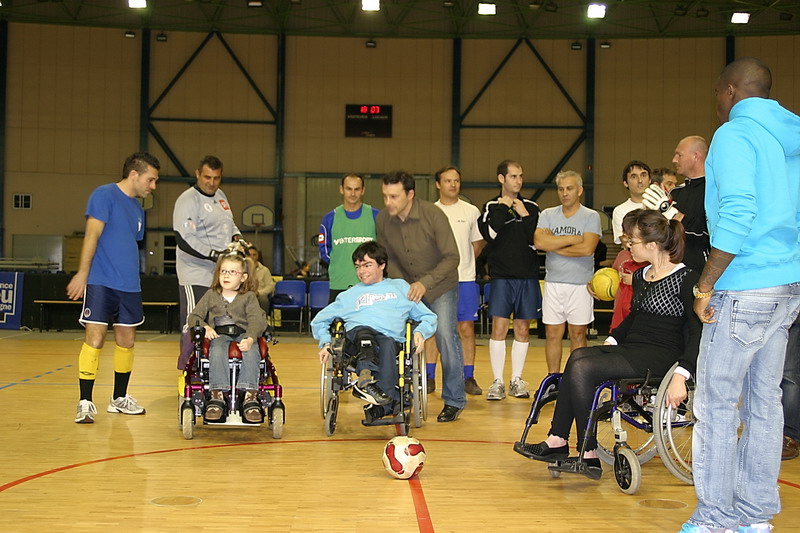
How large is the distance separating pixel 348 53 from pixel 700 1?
704cm

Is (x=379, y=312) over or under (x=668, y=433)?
over

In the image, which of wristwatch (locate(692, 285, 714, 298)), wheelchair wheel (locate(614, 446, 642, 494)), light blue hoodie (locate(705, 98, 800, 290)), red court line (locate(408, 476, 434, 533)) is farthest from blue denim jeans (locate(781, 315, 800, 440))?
red court line (locate(408, 476, 434, 533))

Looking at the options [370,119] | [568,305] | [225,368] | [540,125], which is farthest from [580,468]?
[540,125]

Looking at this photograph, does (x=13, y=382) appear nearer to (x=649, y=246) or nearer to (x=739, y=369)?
(x=649, y=246)

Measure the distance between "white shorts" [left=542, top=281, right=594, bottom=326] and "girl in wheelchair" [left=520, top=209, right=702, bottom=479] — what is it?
209cm

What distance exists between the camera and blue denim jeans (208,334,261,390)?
4.34 metres

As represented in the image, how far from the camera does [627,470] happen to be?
11.0ft

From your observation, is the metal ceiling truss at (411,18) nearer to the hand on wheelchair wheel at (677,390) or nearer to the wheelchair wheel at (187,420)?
the wheelchair wheel at (187,420)

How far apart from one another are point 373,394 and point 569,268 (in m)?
A: 2.03

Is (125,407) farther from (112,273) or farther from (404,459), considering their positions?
(404,459)

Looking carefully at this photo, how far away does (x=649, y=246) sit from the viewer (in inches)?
137

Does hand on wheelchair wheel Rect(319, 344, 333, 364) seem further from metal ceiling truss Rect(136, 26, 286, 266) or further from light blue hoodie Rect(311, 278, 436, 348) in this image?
metal ceiling truss Rect(136, 26, 286, 266)

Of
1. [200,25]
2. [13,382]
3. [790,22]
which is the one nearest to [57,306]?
[13,382]

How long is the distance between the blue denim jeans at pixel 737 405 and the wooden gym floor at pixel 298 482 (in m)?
0.35
